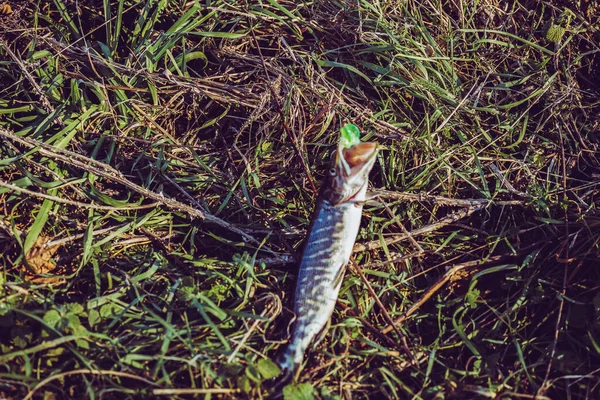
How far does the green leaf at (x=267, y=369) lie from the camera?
272cm

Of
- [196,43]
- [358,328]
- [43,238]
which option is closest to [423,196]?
[358,328]

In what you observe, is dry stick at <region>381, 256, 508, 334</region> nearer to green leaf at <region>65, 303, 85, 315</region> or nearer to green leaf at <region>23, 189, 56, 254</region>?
green leaf at <region>65, 303, 85, 315</region>

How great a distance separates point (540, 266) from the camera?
3.27 metres

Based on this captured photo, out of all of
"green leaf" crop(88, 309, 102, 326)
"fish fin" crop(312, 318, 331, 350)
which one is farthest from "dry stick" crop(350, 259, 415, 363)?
"green leaf" crop(88, 309, 102, 326)

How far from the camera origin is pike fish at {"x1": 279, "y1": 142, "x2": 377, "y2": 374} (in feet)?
9.48

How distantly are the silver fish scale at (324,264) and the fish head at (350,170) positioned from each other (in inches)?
1.8

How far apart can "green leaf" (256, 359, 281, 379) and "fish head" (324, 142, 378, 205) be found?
93 cm

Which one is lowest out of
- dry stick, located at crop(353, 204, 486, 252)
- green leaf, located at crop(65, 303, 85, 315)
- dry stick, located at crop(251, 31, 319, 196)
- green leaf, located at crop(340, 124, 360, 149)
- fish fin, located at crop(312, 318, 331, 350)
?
fish fin, located at crop(312, 318, 331, 350)

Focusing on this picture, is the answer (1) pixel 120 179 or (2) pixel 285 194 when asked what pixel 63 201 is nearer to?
(1) pixel 120 179

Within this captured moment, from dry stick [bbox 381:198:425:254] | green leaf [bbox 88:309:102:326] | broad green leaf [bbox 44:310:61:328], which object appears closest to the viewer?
broad green leaf [bbox 44:310:61:328]

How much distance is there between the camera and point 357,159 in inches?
114

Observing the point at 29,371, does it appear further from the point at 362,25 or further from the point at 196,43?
Result: the point at 362,25

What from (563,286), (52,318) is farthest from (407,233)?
(52,318)

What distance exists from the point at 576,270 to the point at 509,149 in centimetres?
93
